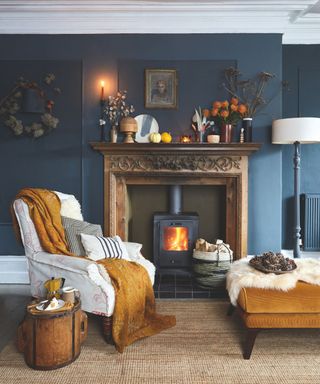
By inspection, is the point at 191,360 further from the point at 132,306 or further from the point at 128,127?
the point at 128,127

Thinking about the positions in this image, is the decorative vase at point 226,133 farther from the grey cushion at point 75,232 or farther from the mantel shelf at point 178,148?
the grey cushion at point 75,232

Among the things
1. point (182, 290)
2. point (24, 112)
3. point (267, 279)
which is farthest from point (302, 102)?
point (24, 112)

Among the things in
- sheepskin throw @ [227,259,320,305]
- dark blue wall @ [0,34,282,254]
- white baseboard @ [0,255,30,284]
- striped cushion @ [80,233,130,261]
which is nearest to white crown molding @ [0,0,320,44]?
dark blue wall @ [0,34,282,254]

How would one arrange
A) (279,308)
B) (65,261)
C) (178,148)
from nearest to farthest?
(279,308) < (65,261) < (178,148)

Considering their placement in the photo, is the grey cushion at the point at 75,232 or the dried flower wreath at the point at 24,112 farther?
the dried flower wreath at the point at 24,112

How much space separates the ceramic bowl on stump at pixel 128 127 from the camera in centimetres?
360

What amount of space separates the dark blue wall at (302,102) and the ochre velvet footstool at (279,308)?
2.13m

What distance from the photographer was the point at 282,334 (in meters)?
2.46

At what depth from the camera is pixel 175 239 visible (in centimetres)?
370

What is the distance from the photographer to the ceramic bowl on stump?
3600 millimetres

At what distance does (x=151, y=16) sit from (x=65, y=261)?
8.71 feet

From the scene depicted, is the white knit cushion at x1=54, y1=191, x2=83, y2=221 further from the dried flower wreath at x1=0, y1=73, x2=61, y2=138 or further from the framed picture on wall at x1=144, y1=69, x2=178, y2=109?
the framed picture on wall at x1=144, y1=69, x2=178, y2=109

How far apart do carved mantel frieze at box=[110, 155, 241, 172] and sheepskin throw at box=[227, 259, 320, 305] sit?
1482 millimetres

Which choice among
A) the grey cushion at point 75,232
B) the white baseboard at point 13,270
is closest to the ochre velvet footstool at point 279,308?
the grey cushion at point 75,232
